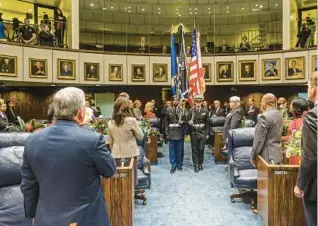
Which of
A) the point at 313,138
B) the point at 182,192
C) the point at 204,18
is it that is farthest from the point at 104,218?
the point at 204,18

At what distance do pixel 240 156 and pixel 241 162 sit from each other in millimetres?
89

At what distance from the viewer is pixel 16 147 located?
303 centimetres

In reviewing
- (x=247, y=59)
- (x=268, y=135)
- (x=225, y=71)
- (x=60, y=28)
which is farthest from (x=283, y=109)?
(x=60, y=28)

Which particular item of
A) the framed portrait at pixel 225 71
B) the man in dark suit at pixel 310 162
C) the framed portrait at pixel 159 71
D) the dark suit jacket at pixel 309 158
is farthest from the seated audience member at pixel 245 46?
the dark suit jacket at pixel 309 158

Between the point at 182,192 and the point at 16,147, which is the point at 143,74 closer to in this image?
the point at 182,192

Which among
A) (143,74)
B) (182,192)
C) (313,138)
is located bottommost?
(182,192)

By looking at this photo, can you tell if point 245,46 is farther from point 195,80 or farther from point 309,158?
point 309,158

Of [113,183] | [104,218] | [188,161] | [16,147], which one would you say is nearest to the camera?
[104,218]

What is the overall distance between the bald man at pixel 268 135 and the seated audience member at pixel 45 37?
10517 millimetres

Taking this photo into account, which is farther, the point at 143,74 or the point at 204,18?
the point at 204,18

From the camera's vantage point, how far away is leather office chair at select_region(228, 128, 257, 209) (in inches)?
193

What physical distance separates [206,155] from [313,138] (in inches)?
293

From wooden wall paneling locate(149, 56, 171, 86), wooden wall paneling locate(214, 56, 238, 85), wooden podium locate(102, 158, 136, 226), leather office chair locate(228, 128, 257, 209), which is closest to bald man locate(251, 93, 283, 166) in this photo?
leather office chair locate(228, 128, 257, 209)

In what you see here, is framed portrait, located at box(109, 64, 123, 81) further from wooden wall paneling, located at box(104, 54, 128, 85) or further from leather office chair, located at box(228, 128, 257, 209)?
leather office chair, located at box(228, 128, 257, 209)
